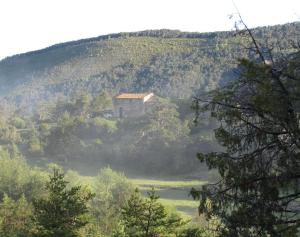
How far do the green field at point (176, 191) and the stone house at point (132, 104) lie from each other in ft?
129

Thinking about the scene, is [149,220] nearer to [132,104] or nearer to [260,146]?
[260,146]

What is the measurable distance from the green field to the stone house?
3920cm

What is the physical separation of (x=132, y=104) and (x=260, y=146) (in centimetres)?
10957

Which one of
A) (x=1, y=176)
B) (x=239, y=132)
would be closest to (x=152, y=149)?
(x=1, y=176)

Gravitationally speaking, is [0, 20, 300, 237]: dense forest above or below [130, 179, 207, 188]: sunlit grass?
above

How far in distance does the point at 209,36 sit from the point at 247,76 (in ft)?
628

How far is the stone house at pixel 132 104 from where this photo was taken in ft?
387

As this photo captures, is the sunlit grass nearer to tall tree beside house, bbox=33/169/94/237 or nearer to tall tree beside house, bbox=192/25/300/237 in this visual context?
tall tree beside house, bbox=33/169/94/237

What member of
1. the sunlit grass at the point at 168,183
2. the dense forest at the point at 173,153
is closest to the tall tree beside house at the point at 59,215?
the dense forest at the point at 173,153

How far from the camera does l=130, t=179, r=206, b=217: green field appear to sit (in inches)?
2320

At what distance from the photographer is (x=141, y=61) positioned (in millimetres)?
189625

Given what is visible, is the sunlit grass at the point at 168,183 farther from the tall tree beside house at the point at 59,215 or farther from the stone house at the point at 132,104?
the tall tree beside house at the point at 59,215

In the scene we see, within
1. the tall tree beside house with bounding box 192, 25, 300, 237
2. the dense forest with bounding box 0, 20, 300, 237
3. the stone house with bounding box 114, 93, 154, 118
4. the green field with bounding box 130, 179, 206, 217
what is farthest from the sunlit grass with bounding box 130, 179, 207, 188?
the tall tree beside house with bounding box 192, 25, 300, 237

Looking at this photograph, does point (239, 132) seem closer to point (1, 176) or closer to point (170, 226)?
point (170, 226)
